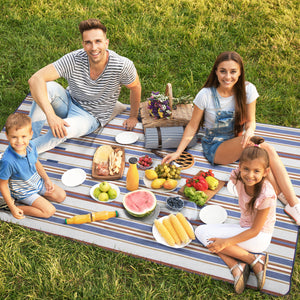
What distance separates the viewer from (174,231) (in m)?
3.49

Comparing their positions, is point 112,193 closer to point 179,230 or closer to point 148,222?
point 148,222

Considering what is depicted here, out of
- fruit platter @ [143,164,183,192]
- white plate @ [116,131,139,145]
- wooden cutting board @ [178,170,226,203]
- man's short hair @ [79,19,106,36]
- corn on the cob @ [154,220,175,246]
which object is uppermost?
man's short hair @ [79,19,106,36]

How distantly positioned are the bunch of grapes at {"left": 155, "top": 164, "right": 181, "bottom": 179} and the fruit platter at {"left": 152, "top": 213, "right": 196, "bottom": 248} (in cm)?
63

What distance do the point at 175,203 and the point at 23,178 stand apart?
1734mm

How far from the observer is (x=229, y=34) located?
6621mm

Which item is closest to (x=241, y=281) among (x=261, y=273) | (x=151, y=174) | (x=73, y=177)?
(x=261, y=273)

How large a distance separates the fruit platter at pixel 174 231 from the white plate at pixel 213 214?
0.24 m

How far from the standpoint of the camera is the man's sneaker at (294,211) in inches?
143

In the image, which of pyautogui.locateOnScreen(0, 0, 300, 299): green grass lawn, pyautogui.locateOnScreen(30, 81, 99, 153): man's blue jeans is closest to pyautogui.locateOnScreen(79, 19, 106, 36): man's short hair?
pyautogui.locateOnScreen(30, 81, 99, 153): man's blue jeans

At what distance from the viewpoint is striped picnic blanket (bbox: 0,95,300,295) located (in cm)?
331

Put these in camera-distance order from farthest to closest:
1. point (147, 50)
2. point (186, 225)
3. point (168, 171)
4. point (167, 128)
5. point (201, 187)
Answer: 1. point (147, 50)
2. point (167, 128)
3. point (168, 171)
4. point (201, 187)
5. point (186, 225)

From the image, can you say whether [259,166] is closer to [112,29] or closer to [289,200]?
[289,200]

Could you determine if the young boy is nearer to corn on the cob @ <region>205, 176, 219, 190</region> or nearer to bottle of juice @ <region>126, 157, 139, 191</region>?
bottle of juice @ <region>126, 157, 139, 191</region>

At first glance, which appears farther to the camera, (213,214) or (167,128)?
(167,128)
